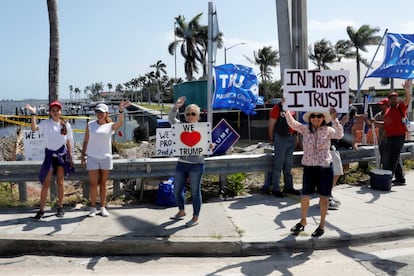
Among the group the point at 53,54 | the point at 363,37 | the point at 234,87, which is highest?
the point at 363,37

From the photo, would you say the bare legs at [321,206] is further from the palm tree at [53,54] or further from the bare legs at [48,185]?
the palm tree at [53,54]

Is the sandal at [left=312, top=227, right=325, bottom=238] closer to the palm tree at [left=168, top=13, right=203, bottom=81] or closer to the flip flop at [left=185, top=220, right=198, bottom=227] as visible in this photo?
the flip flop at [left=185, top=220, right=198, bottom=227]

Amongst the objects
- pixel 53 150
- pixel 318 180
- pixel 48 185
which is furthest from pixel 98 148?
pixel 318 180

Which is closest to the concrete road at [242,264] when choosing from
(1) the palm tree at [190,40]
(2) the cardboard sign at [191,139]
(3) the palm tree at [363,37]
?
(2) the cardboard sign at [191,139]

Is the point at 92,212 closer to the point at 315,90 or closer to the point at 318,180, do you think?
the point at 318,180

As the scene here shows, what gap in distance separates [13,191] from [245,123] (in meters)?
22.1

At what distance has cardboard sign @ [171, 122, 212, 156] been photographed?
19.3 ft

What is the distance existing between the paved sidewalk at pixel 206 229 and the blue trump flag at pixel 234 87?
11.9ft

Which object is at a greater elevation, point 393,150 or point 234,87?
point 234,87

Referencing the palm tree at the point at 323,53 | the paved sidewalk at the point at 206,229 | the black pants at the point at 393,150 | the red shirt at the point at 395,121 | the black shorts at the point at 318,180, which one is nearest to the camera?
the paved sidewalk at the point at 206,229

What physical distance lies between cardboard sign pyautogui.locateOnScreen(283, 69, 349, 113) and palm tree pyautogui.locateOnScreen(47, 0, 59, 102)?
5169 millimetres

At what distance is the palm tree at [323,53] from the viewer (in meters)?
61.7

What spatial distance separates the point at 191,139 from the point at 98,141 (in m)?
1.41

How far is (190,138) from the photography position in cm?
596
